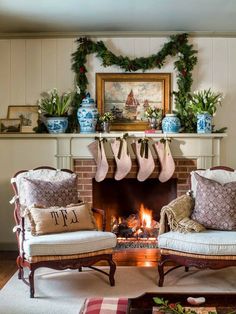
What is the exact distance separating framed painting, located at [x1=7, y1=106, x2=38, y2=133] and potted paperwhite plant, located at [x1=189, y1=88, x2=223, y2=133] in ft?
5.61

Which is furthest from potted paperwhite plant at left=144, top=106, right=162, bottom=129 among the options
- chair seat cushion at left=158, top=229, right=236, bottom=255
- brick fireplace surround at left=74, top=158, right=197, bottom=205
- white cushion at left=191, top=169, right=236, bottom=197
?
chair seat cushion at left=158, top=229, right=236, bottom=255

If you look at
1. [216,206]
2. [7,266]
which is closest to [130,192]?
[216,206]

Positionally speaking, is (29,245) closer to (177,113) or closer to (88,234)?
(88,234)

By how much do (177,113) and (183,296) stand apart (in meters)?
2.88

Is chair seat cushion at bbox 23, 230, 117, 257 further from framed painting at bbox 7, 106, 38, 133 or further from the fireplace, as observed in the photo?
framed painting at bbox 7, 106, 38, 133

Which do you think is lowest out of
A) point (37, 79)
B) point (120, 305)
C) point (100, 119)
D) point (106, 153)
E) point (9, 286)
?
point (9, 286)

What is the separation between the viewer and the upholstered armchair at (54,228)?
356 centimetres

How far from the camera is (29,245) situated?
3.54 meters

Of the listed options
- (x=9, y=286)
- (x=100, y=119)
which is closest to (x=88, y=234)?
(x=9, y=286)

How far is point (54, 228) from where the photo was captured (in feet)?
12.5

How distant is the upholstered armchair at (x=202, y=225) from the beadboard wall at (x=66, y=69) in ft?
3.58

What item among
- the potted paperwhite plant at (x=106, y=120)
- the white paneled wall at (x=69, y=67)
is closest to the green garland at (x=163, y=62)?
the white paneled wall at (x=69, y=67)

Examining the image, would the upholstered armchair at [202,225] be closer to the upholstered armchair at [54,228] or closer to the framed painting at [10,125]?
the upholstered armchair at [54,228]

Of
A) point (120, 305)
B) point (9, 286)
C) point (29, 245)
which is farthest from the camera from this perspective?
point (9, 286)
